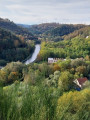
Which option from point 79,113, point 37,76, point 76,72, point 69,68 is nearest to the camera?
point 79,113

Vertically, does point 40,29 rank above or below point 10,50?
below

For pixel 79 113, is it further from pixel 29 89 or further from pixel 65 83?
pixel 65 83

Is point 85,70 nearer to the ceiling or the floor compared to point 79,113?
nearer to the floor

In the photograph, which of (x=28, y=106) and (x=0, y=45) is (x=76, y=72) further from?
(x=0, y=45)

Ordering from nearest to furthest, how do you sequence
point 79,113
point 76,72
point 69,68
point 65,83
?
1. point 79,113
2. point 65,83
3. point 76,72
4. point 69,68

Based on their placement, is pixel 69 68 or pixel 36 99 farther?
pixel 69 68

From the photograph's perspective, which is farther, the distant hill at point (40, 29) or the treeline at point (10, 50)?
the distant hill at point (40, 29)

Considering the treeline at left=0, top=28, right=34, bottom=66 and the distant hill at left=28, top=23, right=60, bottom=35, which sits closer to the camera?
the treeline at left=0, top=28, right=34, bottom=66

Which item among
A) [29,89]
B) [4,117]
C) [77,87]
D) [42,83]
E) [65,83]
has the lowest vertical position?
[77,87]

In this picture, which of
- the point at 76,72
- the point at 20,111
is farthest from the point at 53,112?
the point at 76,72

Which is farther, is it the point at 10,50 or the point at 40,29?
the point at 40,29
